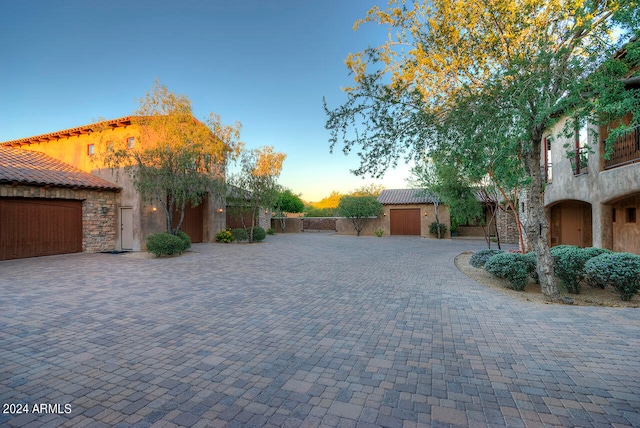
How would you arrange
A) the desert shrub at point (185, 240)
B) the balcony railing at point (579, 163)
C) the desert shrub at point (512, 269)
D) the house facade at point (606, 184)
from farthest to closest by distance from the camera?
the desert shrub at point (185, 240), the balcony railing at point (579, 163), the house facade at point (606, 184), the desert shrub at point (512, 269)

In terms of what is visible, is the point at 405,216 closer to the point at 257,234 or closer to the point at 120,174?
the point at 257,234

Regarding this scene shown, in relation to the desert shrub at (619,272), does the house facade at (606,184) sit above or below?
above

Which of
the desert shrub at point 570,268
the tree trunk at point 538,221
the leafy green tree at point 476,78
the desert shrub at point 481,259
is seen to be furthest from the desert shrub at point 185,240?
the desert shrub at point 570,268

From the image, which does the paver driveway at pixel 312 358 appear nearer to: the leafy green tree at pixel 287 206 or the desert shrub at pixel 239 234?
the desert shrub at pixel 239 234

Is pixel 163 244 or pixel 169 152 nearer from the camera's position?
pixel 163 244

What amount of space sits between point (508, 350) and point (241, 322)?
383cm

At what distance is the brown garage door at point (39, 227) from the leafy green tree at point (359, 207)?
18889 mm

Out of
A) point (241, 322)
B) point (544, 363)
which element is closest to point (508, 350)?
point (544, 363)

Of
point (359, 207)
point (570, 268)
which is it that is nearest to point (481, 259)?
point (570, 268)

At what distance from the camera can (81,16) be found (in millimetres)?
10359

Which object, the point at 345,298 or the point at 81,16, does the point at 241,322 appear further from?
the point at 81,16

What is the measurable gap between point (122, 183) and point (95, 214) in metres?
1.93

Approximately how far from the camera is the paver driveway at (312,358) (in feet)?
8.30

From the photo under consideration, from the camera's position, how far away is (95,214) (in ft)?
46.9
